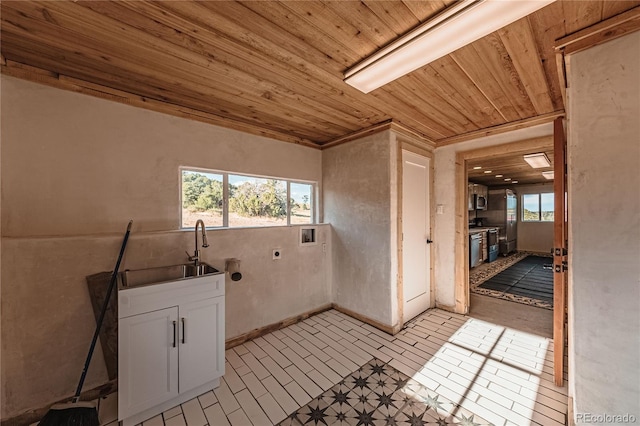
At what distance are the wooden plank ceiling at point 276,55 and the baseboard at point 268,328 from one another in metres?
2.46

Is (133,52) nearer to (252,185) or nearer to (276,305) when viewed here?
(252,185)

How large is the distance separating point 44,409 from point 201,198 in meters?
1.95

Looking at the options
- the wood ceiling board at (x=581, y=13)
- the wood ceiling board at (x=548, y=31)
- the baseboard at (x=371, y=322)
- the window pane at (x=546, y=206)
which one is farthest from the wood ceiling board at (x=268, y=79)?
the window pane at (x=546, y=206)

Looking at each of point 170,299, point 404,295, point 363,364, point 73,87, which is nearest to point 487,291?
point 404,295

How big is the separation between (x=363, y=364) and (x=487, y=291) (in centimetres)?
321

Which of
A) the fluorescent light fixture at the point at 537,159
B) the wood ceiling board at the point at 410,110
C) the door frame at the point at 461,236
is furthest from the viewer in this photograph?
the fluorescent light fixture at the point at 537,159

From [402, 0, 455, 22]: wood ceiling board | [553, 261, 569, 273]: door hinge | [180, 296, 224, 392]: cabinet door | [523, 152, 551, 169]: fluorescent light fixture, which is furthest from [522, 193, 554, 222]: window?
[180, 296, 224, 392]: cabinet door

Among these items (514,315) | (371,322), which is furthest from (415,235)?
(514,315)

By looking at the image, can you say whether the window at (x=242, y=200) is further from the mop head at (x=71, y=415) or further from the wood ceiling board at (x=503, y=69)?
the wood ceiling board at (x=503, y=69)

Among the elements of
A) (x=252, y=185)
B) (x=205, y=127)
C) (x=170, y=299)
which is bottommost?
(x=170, y=299)

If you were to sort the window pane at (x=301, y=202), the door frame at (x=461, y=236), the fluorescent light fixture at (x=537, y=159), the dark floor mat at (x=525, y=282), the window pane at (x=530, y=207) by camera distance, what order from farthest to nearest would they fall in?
the window pane at (x=530, y=207)
the dark floor mat at (x=525, y=282)
the fluorescent light fixture at (x=537, y=159)
the window pane at (x=301, y=202)
the door frame at (x=461, y=236)

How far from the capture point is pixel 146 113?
228 centimetres

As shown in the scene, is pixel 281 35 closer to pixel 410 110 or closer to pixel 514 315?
pixel 410 110

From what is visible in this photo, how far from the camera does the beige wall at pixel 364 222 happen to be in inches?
114
